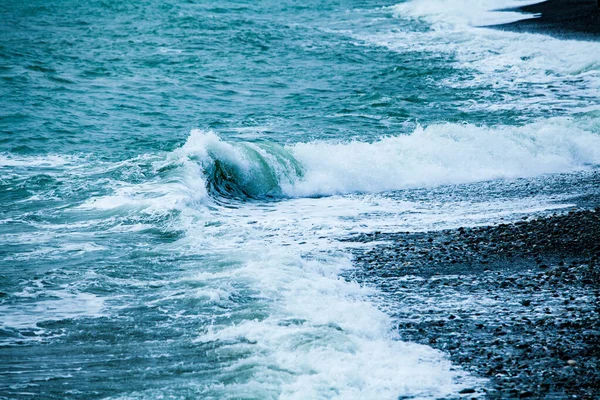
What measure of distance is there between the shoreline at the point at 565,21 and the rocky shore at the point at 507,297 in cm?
2152

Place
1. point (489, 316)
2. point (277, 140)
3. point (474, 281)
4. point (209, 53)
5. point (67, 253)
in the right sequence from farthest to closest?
1. point (209, 53)
2. point (277, 140)
3. point (67, 253)
4. point (474, 281)
5. point (489, 316)

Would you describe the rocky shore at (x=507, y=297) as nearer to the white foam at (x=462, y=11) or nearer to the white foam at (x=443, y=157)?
the white foam at (x=443, y=157)

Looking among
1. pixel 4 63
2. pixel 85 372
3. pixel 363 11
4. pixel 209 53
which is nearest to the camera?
pixel 85 372

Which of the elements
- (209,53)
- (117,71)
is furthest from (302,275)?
(209,53)

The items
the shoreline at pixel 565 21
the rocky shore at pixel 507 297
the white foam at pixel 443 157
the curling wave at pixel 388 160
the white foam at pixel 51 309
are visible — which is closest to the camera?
the rocky shore at pixel 507 297

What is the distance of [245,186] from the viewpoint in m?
13.5

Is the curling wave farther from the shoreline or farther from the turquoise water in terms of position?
the shoreline

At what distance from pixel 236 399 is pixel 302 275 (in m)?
2.78

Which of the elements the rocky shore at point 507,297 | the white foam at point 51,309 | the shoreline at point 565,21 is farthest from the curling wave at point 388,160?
the shoreline at point 565,21

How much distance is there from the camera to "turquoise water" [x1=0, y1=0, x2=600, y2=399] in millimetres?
6488

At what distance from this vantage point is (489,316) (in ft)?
23.7

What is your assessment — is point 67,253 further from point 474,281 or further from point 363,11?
point 363,11

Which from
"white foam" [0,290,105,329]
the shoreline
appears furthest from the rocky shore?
the shoreline

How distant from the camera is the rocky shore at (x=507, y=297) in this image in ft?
20.1
